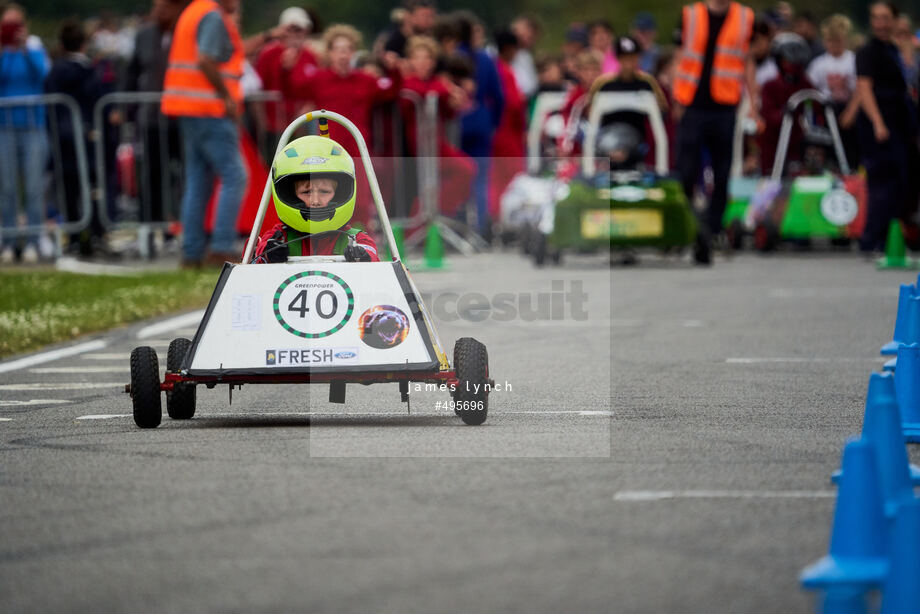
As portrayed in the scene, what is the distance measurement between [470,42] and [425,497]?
1758 centimetres

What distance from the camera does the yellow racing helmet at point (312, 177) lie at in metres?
8.19

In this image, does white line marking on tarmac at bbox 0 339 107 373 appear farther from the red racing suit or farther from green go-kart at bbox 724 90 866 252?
green go-kart at bbox 724 90 866 252

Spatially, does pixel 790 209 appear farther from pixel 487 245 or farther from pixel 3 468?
pixel 3 468

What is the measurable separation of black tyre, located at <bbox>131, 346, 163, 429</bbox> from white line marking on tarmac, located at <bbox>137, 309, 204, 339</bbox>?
410cm

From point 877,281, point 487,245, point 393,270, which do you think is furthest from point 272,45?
point 393,270

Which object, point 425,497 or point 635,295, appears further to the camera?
point 635,295

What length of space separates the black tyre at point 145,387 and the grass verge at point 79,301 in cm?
354

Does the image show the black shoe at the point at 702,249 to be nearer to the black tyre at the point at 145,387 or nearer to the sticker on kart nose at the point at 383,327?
the sticker on kart nose at the point at 383,327

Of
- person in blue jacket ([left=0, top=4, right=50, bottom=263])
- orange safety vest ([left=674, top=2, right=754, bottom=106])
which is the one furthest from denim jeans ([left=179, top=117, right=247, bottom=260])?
orange safety vest ([left=674, top=2, right=754, bottom=106])

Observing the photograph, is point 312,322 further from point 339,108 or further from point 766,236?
point 766,236

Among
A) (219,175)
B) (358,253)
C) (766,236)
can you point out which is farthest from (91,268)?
(358,253)

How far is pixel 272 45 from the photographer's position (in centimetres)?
1888

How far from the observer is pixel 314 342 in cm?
748

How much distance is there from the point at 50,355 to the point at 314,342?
371 centimetres
